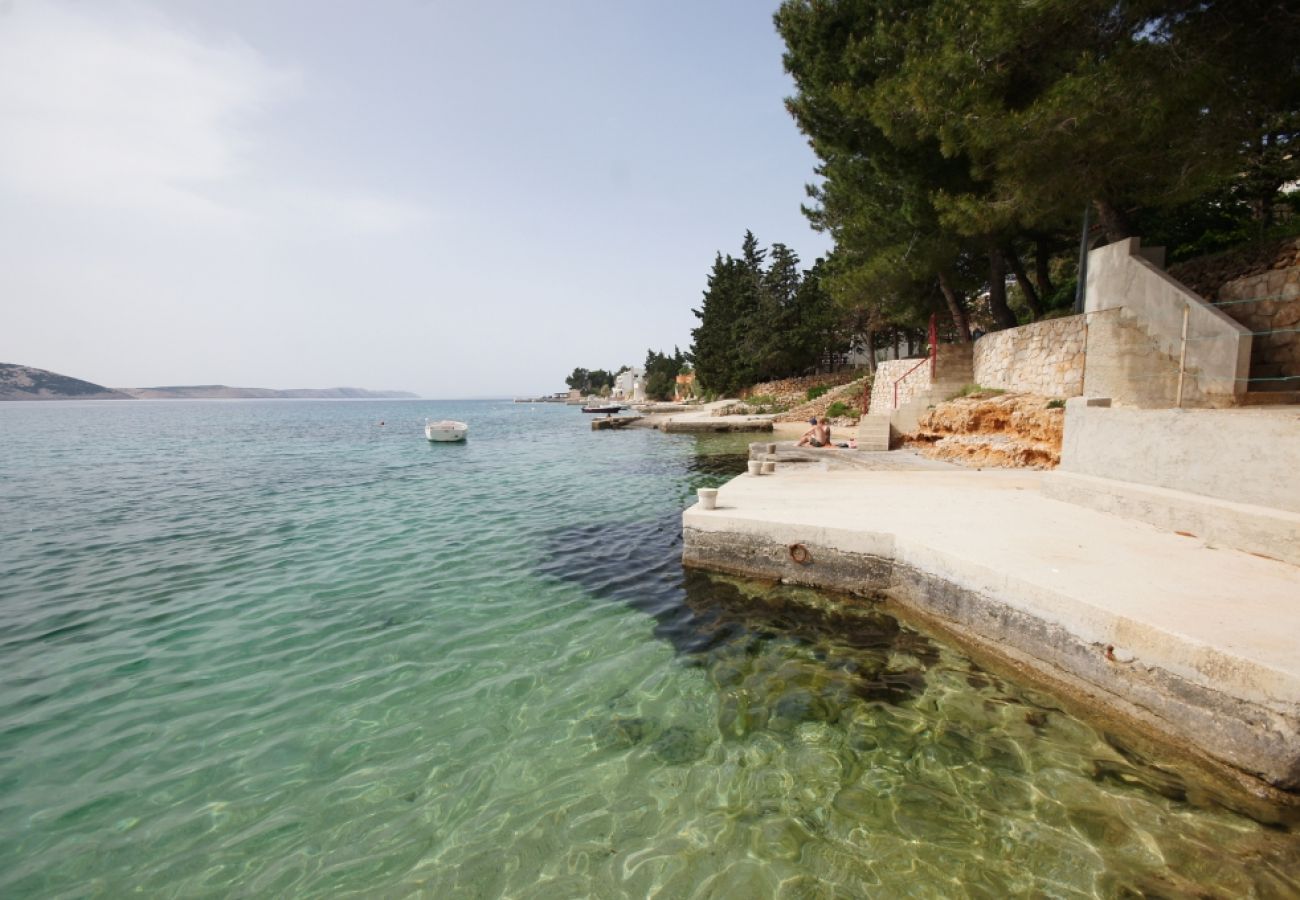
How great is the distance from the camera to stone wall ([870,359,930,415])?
18.8 metres

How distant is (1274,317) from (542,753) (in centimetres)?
1242

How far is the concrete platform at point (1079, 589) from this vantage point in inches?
139

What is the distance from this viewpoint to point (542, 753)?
4172 millimetres

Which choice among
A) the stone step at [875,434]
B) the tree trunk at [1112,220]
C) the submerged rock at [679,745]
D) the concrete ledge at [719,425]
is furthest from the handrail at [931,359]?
the submerged rock at [679,745]

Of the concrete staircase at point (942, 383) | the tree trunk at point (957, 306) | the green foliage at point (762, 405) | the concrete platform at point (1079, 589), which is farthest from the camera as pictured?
the green foliage at point (762, 405)

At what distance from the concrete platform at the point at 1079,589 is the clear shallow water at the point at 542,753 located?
0.40 meters

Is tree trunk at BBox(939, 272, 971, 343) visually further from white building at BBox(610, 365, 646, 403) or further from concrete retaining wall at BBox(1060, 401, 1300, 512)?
white building at BBox(610, 365, 646, 403)

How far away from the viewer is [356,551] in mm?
9562

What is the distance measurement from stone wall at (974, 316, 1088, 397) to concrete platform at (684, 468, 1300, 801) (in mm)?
4375

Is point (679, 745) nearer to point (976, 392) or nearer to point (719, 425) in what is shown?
point (976, 392)

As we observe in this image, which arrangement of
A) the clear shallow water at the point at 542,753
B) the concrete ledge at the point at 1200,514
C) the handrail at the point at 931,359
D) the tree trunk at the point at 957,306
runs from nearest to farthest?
the clear shallow water at the point at 542,753 → the concrete ledge at the point at 1200,514 → the handrail at the point at 931,359 → the tree trunk at the point at 957,306

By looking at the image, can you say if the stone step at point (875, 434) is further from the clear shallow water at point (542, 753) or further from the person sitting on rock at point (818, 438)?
the clear shallow water at point (542, 753)

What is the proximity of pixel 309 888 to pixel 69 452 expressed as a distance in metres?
40.3

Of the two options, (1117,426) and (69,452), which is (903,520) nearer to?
(1117,426)
